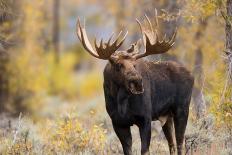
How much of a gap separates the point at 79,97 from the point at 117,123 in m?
24.6

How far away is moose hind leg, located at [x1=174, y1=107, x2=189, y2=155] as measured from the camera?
13.0 meters

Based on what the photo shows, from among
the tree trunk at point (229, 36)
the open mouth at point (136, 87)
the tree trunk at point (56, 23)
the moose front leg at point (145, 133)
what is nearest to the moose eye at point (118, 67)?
the open mouth at point (136, 87)

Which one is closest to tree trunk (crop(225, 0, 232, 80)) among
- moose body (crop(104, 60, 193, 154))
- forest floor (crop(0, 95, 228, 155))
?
moose body (crop(104, 60, 193, 154))

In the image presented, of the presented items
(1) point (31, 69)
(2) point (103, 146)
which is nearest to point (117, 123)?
(2) point (103, 146)

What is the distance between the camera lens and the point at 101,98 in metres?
26.8

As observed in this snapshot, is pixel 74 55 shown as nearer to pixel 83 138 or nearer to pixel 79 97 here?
pixel 79 97

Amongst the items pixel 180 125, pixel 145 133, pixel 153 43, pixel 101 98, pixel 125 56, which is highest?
pixel 153 43

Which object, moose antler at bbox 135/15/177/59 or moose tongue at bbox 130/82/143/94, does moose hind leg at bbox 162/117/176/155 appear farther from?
moose tongue at bbox 130/82/143/94

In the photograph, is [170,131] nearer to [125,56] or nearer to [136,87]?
[136,87]

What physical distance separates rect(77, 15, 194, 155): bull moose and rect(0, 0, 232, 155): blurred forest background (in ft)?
Result: 1.50

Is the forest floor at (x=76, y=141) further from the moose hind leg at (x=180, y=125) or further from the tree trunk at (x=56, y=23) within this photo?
the tree trunk at (x=56, y=23)

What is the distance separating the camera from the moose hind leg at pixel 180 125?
1305 centimetres

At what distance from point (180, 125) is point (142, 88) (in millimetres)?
1721

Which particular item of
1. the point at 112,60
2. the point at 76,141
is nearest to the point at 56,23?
the point at 76,141
